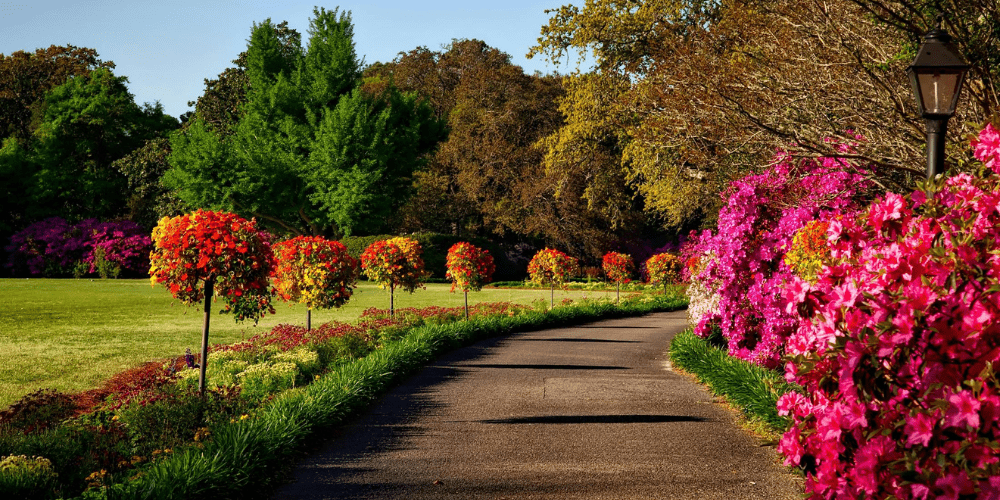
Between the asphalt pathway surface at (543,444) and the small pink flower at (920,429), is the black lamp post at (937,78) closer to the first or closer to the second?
the asphalt pathway surface at (543,444)

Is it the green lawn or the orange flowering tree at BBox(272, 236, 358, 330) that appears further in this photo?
the orange flowering tree at BBox(272, 236, 358, 330)

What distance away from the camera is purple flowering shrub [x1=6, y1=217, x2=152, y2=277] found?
124ft

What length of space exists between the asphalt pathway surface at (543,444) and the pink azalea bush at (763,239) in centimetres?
115

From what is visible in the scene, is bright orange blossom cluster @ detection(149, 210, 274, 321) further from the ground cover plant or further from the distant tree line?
the distant tree line

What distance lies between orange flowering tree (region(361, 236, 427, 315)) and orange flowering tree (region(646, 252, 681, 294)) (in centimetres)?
1253

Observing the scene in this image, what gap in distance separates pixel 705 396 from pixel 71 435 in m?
6.70

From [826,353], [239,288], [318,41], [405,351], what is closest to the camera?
[826,353]

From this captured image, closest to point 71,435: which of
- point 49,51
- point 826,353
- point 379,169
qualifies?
point 826,353

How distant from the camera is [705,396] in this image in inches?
360

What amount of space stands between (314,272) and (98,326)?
6858 millimetres

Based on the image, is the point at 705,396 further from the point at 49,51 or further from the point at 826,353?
the point at 49,51

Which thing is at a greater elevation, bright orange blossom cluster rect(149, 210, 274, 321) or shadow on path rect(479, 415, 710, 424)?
bright orange blossom cluster rect(149, 210, 274, 321)

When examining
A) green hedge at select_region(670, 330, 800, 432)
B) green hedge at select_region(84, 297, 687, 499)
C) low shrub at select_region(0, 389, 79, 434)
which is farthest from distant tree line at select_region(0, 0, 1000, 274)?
low shrub at select_region(0, 389, 79, 434)

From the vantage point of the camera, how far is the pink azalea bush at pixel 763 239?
389 inches
